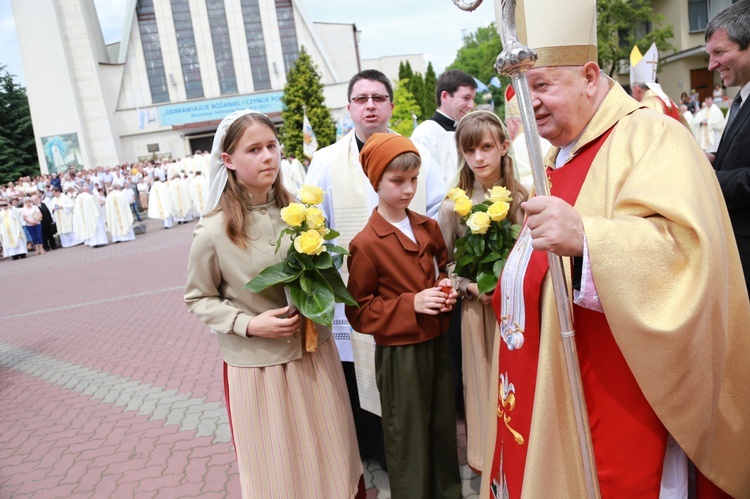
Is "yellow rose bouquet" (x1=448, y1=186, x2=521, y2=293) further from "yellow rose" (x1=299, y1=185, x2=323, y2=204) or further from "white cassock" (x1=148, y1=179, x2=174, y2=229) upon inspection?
"white cassock" (x1=148, y1=179, x2=174, y2=229)

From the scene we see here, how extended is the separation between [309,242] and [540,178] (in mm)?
1088

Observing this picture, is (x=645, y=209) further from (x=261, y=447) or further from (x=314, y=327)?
(x=261, y=447)

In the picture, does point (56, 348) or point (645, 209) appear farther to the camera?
point (56, 348)

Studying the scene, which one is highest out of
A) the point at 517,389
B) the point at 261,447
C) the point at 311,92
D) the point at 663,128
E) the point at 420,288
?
the point at 311,92

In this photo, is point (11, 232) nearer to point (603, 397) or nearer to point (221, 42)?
point (603, 397)

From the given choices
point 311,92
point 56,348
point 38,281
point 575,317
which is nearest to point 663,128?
point 575,317

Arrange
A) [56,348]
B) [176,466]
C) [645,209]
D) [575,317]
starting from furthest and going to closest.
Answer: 1. [56,348]
2. [176,466]
3. [575,317]
4. [645,209]

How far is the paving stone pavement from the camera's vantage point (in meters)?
3.86

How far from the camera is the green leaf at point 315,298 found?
2.31 meters

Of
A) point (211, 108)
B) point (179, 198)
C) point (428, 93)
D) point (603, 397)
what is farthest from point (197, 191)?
point (603, 397)

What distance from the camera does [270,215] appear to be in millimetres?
2627

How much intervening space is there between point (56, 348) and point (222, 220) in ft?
21.0

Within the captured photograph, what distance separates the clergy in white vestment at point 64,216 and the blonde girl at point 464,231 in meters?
19.3

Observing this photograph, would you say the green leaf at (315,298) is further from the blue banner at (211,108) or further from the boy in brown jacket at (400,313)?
the blue banner at (211,108)
